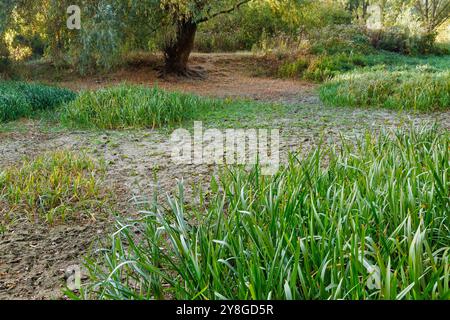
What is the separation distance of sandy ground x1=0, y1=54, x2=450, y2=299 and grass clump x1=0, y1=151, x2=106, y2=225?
0.43ft

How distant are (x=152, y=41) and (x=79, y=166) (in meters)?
7.61

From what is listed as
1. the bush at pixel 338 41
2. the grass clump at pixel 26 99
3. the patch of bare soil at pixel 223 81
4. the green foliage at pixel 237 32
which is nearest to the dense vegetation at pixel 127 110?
the grass clump at pixel 26 99

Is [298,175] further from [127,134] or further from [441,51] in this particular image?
[441,51]

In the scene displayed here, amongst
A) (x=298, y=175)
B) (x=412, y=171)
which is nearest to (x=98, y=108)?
(x=298, y=175)

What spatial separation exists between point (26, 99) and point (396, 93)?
6162 millimetres

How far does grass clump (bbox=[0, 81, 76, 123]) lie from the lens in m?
6.58

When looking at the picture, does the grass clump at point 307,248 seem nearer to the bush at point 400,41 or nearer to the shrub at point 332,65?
the shrub at point 332,65

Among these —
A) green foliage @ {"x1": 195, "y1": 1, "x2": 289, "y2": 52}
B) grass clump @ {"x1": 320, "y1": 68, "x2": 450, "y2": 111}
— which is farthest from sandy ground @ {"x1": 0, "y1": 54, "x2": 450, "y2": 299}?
green foliage @ {"x1": 195, "y1": 1, "x2": 289, "y2": 52}

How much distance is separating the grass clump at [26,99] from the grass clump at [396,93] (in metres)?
4.83

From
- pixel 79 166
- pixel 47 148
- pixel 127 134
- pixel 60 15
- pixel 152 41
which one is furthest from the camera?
pixel 152 41

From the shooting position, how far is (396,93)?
7184mm

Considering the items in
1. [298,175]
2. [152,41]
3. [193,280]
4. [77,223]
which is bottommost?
[77,223]

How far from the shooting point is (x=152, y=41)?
10812 mm

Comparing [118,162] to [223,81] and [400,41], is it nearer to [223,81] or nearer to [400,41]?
[223,81]
